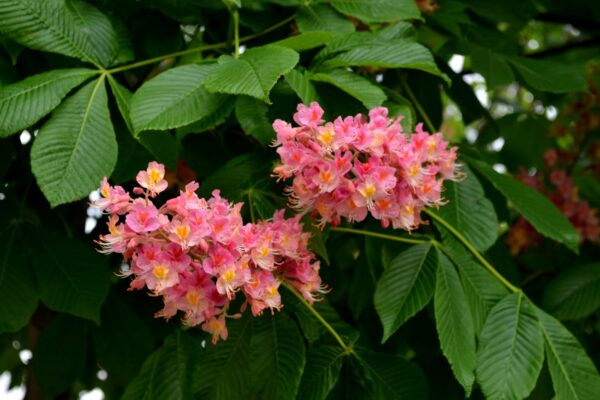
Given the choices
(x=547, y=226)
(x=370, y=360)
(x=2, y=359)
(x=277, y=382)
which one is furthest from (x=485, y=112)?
(x=2, y=359)

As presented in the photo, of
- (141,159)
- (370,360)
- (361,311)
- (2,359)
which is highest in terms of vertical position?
(141,159)

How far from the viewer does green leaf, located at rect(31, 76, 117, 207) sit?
4.41ft

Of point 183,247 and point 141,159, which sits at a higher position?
point 183,247

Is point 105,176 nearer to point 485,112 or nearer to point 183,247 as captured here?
point 183,247

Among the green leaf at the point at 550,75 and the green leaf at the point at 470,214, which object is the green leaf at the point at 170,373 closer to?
the green leaf at the point at 470,214

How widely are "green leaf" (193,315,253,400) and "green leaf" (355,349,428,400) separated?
224 millimetres

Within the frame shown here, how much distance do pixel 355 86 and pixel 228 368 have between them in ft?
1.74

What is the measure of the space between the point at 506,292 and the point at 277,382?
0.49m

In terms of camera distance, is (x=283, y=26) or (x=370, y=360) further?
(x=283, y=26)

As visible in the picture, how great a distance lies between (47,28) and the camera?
4.98 ft

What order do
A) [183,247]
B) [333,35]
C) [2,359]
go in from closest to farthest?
[183,247]
[333,35]
[2,359]

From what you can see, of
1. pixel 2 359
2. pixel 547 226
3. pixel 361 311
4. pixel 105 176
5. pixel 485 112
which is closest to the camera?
pixel 105 176

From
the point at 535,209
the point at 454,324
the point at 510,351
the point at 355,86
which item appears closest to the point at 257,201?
the point at 355,86

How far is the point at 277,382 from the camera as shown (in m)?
1.46
